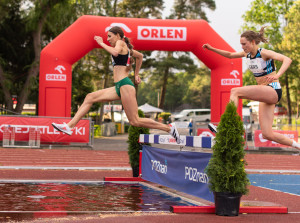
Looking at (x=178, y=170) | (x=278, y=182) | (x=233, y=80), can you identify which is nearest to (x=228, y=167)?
(x=178, y=170)

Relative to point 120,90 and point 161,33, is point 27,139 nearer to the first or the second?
point 161,33

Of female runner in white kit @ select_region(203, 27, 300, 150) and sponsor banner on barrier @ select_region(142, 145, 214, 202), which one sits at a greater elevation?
female runner in white kit @ select_region(203, 27, 300, 150)

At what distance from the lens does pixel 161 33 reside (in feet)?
71.6

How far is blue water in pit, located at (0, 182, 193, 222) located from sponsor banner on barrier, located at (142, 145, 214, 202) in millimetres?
274

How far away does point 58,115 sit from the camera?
2195cm

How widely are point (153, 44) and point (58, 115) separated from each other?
17.1 feet

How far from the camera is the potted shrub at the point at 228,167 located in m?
6.57

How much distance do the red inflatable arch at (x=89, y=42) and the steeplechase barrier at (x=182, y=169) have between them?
37.3 feet

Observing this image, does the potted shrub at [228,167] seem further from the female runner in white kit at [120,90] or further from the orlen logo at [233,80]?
the orlen logo at [233,80]

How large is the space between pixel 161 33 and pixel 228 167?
1577cm

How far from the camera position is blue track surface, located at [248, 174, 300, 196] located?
1067 centimetres

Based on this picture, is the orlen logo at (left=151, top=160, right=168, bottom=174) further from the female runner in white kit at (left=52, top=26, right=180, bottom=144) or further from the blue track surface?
the blue track surface

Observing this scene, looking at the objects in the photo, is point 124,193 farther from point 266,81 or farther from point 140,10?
point 140,10

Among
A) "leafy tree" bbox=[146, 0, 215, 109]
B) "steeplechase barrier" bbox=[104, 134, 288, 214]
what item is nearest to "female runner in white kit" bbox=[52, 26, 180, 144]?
"steeplechase barrier" bbox=[104, 134, 288, 214]
